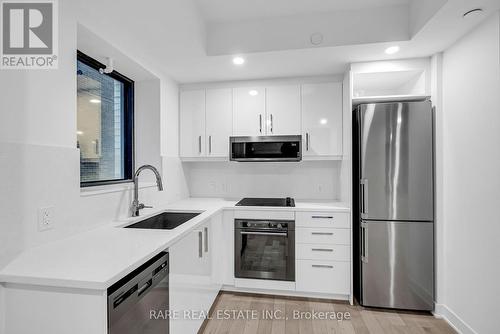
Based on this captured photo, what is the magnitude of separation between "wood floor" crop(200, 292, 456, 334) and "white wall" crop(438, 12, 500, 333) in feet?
1.04

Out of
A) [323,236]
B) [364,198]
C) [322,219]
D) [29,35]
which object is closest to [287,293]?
[323,236]

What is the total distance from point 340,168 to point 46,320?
8.73 feet

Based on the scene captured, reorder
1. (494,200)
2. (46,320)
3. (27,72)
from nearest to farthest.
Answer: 1. (46,320)
2. (27,72)
3. (494,200)

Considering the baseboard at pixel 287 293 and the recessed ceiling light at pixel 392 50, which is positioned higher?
the recessed ceiling light at pixel 392 50

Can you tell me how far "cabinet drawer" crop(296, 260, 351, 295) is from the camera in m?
2.34

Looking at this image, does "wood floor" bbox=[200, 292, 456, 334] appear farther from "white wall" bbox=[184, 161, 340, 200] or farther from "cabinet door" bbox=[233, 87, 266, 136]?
"cabinet door" bbox=[233, 87, 266, 136]

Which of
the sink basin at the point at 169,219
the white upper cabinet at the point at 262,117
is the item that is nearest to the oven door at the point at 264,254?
the sink basin at the point at 169,219

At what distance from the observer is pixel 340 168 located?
2822 mm

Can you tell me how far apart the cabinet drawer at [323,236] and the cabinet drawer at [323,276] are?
192 millimetres

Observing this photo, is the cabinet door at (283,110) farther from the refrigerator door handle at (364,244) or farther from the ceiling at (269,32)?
the refrigerator door handle at (364,244)

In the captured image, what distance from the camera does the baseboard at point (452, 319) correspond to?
73.9 inches

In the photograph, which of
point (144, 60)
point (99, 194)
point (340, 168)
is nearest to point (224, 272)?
point (99, 194)

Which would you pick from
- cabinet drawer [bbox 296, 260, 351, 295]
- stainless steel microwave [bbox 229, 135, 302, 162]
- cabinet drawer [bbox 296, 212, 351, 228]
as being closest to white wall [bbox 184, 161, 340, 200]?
stainless steel microwave [bbox 229, 135, 302, 162]

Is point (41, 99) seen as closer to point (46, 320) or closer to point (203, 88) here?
point (46, 320)
